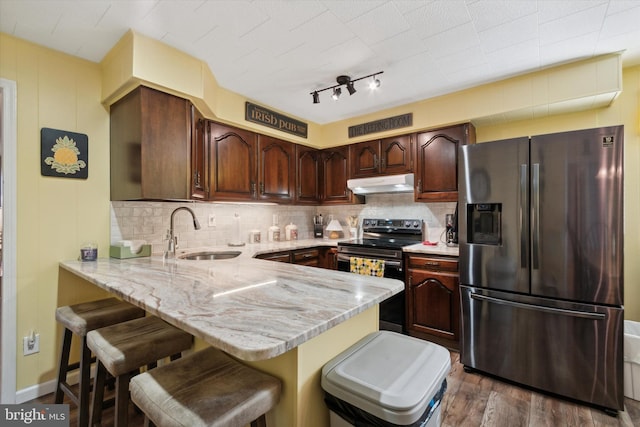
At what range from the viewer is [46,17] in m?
1.66

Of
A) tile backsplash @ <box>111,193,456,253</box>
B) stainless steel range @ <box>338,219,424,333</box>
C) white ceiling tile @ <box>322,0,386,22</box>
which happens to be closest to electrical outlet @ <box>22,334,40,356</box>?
tile backsplash @ <box>111,193,456,253</box>

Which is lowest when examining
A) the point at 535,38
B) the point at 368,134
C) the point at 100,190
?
the point at 100,190

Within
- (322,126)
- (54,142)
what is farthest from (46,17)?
(322,126)

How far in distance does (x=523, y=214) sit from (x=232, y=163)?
2421mm

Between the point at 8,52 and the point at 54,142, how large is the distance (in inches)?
22.3

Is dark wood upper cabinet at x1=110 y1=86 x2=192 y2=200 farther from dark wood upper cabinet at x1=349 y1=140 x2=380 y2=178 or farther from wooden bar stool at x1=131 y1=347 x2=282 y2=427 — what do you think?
dark wood upper cabinet at x1=349 y1=140 x2=380 y2=178

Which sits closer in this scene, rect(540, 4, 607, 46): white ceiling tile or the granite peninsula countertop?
the granite peninsula countertop

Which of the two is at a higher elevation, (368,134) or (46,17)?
(46,17)

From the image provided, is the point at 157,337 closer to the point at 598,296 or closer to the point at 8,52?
the point at 8,52

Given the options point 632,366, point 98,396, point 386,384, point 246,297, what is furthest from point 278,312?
point 632,366

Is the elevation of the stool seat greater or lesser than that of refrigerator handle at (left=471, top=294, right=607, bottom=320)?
greater

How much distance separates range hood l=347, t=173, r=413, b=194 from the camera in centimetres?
297

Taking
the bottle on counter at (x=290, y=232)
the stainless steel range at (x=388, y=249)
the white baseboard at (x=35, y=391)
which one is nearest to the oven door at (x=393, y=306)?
the stainless steel range at (x=388, y=249)

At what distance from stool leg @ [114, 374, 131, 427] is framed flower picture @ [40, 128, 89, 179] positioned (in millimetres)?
1567
